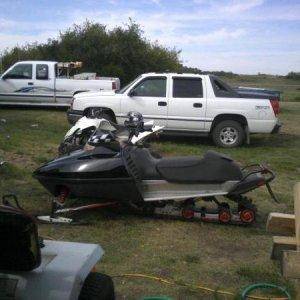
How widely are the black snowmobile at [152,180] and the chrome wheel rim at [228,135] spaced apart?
20.2 feet

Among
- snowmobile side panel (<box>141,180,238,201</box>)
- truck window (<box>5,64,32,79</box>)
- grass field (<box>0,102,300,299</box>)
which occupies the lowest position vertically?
grass field (<box>0,102,300,299</box>)

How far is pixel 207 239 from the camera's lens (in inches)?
227

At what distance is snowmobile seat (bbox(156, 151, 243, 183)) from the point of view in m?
6.02

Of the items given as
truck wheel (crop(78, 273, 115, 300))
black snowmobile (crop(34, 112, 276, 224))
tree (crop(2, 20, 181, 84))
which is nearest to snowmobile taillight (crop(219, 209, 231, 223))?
black snowmobile (crop(34, 112, 276, 224))

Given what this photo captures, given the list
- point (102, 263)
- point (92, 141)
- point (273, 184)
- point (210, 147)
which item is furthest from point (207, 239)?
point (210, 147)

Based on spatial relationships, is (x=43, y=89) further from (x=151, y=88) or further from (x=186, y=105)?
(x=186, y=105)

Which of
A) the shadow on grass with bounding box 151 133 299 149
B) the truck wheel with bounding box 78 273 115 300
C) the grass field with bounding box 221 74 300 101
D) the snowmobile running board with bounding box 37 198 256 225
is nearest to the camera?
the truck wheel with bounding box 78 273 115 300

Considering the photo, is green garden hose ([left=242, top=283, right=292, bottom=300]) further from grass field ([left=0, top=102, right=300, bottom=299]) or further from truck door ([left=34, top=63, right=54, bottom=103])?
truck door ([left=34, top=63, right=54, bottom=103])

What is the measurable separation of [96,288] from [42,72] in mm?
16957

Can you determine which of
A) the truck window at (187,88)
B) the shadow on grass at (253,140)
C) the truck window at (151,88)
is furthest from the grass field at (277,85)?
the truck window at (151,88)

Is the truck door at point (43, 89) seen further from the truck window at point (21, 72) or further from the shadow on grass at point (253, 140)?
the shadow on grass at point (253, 140)

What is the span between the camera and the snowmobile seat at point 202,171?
6.02 meters

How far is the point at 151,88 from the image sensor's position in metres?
12.5

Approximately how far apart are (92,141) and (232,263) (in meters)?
2.35
